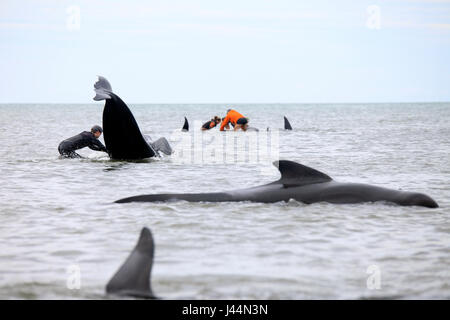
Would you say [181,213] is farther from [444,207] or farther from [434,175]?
[434,175]

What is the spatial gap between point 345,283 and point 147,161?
38.9 ft

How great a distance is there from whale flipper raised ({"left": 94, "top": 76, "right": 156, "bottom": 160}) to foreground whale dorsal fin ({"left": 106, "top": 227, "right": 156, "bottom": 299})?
10.5 meters

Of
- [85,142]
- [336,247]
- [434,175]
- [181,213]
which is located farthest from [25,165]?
[336,247]

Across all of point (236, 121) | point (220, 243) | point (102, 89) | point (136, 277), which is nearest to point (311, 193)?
point (220, 243)

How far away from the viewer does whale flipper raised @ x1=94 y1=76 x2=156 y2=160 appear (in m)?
16.2

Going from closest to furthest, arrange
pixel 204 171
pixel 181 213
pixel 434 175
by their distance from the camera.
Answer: pixel 181 213 → pixel 434 175 → pixel 204 171

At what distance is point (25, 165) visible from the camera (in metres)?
16.5

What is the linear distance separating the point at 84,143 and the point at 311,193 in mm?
9600

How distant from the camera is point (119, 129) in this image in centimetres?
1642

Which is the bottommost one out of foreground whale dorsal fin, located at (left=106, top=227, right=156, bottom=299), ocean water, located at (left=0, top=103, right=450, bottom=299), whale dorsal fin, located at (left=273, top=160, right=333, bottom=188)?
ocean water, located at (left=0, top=103, right=450, bottom=299)

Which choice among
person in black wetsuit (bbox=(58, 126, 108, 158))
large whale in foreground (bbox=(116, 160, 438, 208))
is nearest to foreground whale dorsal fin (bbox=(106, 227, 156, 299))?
large whale in foreground (bbox=(116, 160, 438, 208))

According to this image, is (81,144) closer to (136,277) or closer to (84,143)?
(84,143)

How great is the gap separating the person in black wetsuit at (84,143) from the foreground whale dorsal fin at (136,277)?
11.5m

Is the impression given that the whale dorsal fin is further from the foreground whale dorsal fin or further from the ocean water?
the foreground whale dorsal fin
